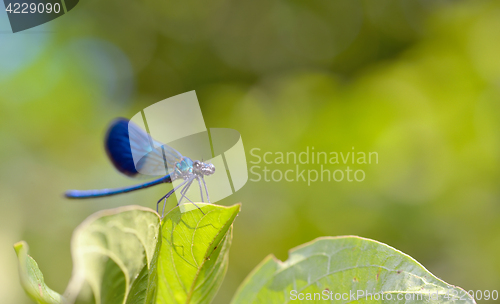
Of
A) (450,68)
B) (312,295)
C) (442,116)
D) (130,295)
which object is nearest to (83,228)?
(130,295)

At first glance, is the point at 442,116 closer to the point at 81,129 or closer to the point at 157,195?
the point at 157,195

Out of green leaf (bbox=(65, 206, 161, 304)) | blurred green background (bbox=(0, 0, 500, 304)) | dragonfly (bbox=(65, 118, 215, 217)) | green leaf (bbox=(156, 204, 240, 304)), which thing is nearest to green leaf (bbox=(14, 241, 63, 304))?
green leaf (bbox=(65, 206, 161, 304))

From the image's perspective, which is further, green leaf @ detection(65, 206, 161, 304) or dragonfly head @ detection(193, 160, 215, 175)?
dragonfly head @ detection(193, 160, 215, 175)

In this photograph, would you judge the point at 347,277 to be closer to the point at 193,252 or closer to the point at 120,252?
the point at 193,252

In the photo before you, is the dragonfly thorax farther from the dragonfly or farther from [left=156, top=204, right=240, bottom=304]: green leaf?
[left=156, top=204, right=240, bottom=304]: green leaf

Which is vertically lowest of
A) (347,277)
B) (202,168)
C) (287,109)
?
(347,277)

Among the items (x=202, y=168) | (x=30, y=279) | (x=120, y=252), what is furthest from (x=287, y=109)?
(x=30, y=279)
